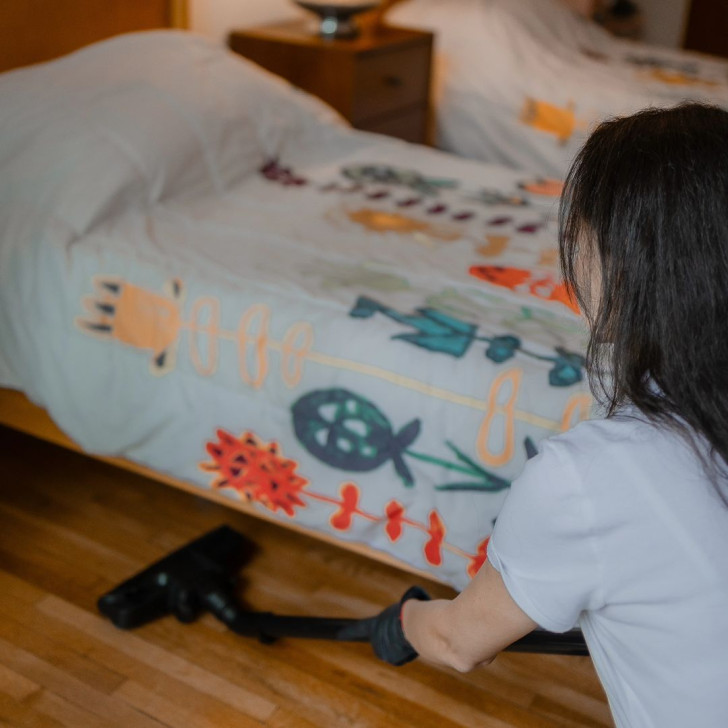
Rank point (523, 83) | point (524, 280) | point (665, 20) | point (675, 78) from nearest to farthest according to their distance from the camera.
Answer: point (524, 280)
point (523, 83)
point (675, 78)
point (665, 20)

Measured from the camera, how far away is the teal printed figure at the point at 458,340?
4.65 feet

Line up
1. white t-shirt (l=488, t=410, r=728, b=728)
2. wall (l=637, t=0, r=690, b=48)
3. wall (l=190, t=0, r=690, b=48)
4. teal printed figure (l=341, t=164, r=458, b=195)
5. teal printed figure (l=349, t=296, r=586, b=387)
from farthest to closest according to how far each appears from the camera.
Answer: wall (l=637, t=0, r=690, b=48)
wall (l=190, t=0, r=690, b=48)
teal printed figure (l=341, t=164, r=458, b=195)
teal printed figure (l=349, t=296, r=586, b=387)
white t-shirt (l=488, t=410, r=728, b=728)

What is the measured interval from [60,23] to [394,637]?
170 centimetres

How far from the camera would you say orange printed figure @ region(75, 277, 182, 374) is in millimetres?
1613

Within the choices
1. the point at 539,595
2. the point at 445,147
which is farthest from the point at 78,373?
the point at 445,147

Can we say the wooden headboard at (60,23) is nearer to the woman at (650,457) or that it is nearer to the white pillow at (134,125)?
the white pillow at (134,125)

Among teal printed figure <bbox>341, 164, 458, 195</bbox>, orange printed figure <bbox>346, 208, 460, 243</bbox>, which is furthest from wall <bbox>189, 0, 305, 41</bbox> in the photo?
orange printed figure <bbox>346, 208, 460, 243</bbox>

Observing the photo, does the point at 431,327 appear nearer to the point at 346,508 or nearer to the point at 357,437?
the point at 357,437

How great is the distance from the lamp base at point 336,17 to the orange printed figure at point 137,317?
1451 millimetres

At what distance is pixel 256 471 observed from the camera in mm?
1577

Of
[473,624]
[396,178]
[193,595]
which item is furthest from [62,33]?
[473,624]

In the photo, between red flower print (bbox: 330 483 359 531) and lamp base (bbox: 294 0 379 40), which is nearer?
red flower print (bbox: 330 483 359 531)

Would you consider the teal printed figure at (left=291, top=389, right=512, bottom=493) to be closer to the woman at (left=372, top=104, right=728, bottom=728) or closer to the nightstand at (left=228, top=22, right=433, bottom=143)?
the woman at (left=372, top=104, right=728, bottom=728)

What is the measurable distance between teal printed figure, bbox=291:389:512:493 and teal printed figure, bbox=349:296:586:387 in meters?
0.13
